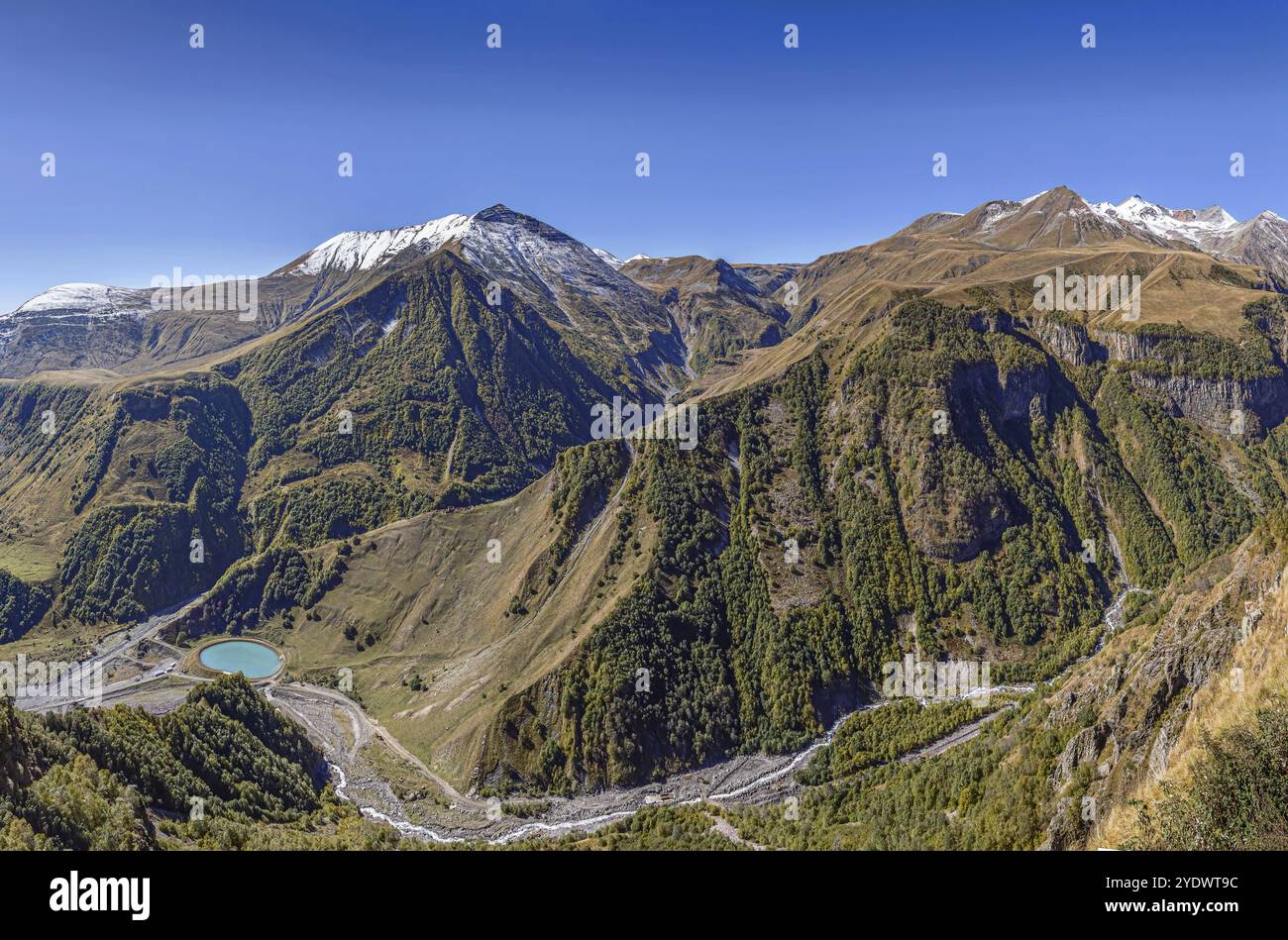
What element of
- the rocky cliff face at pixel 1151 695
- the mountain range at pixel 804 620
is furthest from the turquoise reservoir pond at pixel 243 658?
the rocky cliff face at pixel 1151 695

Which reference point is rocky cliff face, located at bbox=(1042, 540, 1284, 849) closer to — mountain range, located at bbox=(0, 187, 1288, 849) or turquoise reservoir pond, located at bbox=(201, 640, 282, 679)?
mountain range, located at bbox=(0, 187, 1288, 849)

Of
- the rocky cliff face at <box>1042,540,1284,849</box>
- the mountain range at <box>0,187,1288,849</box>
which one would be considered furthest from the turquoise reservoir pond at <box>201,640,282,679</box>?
the rocky cliff face at <box>1042,540,1284,849</box>

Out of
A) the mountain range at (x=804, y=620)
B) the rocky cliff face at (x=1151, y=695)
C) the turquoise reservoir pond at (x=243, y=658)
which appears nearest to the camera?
the rocky cliff face at (x=1151, y=695)

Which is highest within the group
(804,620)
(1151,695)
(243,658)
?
(1151,695)

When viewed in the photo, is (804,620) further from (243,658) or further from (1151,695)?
(243,658)

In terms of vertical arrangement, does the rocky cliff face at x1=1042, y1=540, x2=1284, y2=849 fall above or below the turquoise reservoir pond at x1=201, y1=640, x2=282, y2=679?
above

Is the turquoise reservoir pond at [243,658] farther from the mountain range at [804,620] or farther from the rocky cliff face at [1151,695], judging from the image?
the rocky cliff face at [1151,695]

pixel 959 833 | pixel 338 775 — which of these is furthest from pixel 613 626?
pixel 959 833

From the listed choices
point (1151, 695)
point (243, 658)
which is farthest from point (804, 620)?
point (243, 658)
